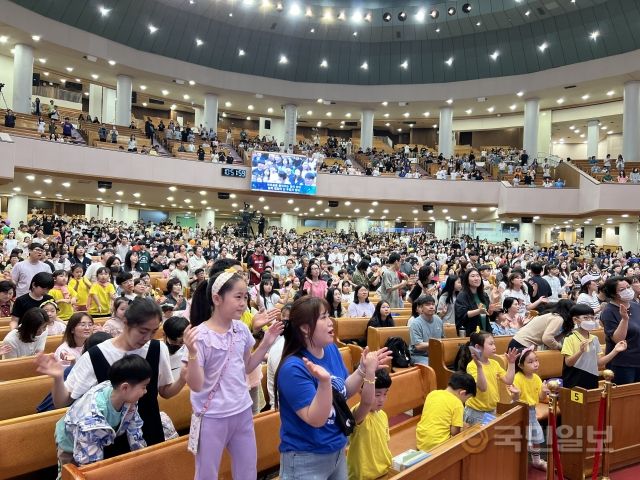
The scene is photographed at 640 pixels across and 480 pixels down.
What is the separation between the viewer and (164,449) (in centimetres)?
278

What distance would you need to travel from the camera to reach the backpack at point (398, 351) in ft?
16.8

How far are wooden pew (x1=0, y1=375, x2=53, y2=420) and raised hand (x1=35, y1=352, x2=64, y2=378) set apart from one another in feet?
6.15

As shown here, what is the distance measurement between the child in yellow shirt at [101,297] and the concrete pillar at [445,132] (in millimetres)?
26320

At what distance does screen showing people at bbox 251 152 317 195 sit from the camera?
24703mm

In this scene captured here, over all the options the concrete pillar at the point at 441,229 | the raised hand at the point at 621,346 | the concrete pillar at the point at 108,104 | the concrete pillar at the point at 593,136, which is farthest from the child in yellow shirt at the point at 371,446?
the concrete pillar at the point at 593,136

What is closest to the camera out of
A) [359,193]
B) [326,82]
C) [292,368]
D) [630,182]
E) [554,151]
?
[292,368]

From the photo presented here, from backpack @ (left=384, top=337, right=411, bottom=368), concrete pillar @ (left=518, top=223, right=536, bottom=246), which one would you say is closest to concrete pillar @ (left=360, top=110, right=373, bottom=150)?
concrete pillar @ (left=518, top=223, right=536, bottom=246)

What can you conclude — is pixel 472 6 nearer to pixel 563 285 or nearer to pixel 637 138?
pixel 637 138

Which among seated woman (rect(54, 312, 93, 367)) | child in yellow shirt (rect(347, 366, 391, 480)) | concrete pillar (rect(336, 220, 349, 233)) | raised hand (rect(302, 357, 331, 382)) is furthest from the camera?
concrete pillar (rect(336, 220, 349, 233))

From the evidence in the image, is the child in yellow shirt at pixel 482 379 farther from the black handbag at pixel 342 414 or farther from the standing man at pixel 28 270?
the standing man at pixel 28 270

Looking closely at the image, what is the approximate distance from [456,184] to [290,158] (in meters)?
9.29

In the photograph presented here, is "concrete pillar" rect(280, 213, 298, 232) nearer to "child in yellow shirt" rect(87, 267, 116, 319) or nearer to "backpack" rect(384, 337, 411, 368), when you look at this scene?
"child in yellow shirt" rect(87, 267, 116, 319)

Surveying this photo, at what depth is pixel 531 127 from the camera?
2808cm

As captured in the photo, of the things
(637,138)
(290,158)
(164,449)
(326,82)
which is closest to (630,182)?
(637,138)
